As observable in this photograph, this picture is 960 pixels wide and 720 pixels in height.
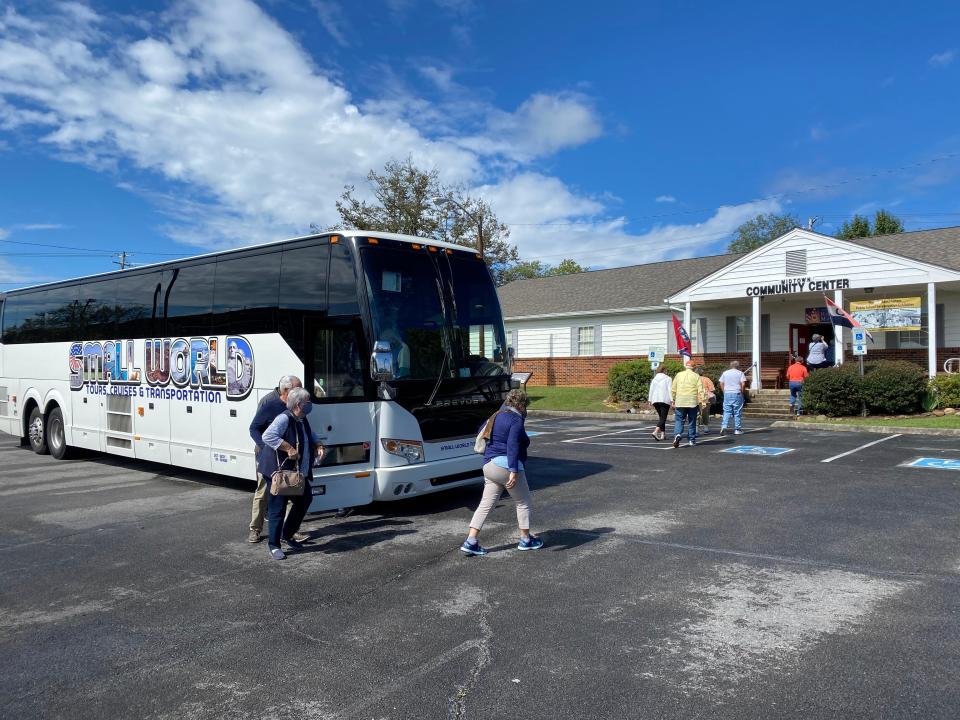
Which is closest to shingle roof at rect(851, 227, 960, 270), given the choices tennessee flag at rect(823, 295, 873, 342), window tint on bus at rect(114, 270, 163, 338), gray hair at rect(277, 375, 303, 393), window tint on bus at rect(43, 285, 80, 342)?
tennessee flag at rect(823, 295, 873, 342)

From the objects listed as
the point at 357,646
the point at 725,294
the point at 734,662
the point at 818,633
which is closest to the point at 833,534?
the point at 818,633

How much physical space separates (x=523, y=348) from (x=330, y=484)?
25.8 m

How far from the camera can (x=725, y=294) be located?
2428 centimetres

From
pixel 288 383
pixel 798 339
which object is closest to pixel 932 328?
pixel 798 339

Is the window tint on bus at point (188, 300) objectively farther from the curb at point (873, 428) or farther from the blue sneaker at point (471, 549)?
the curb at point (873, 428)

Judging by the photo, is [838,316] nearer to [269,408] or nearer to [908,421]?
[908,421]

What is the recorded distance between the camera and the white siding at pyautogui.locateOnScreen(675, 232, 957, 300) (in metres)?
20.7

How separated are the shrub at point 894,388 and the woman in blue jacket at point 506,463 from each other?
15.5 metres

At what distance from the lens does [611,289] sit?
31984mm

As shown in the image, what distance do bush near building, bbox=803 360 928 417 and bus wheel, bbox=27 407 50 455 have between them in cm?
1849

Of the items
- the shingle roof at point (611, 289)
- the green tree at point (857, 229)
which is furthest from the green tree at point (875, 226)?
the shingle roof at point (611, 289)

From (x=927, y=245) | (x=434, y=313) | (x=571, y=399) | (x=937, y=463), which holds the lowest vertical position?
(x=937, y=463)

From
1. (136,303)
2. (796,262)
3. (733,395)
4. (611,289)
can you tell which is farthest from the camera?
Answer: (611,289)

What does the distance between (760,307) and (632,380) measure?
6.17 meters
